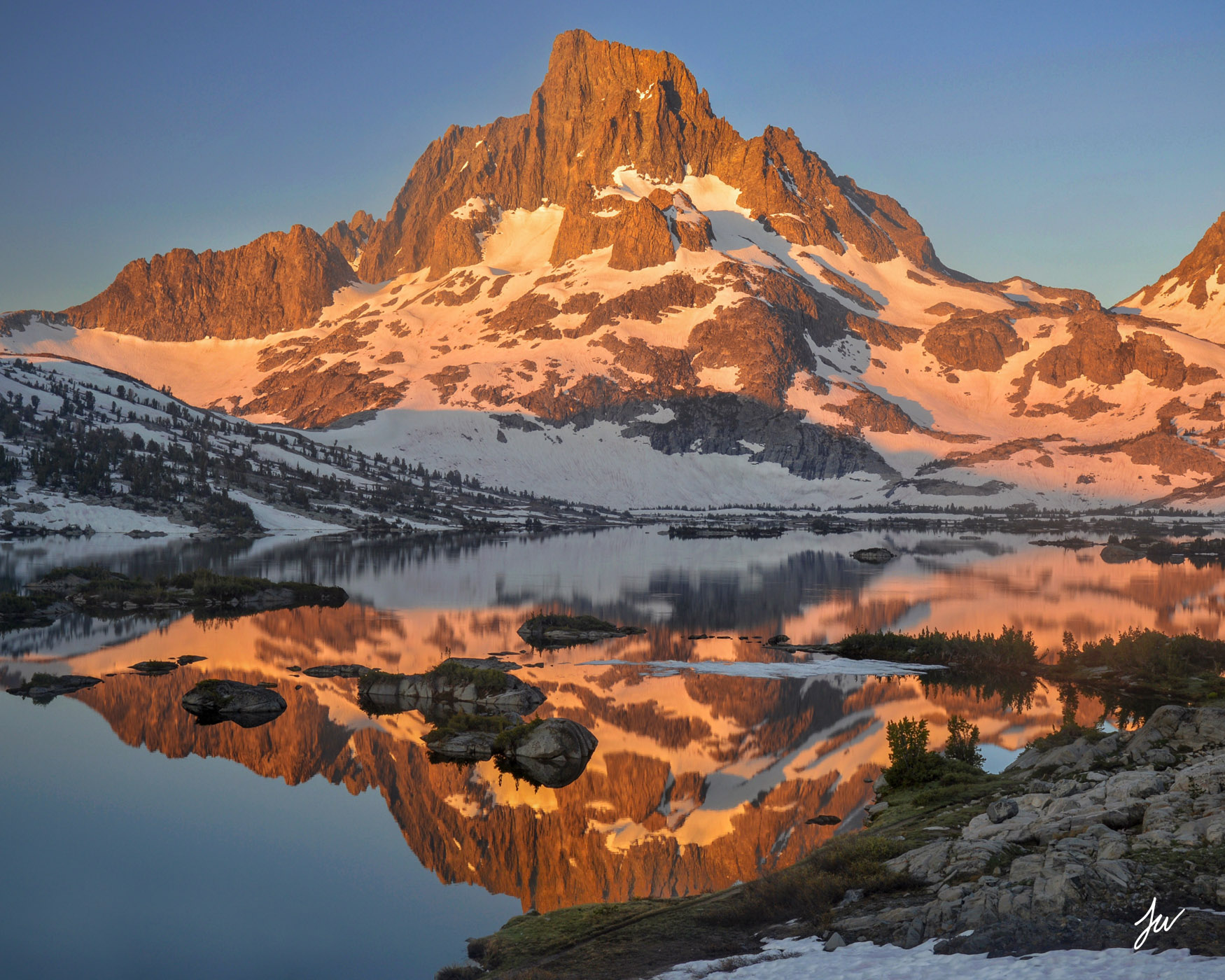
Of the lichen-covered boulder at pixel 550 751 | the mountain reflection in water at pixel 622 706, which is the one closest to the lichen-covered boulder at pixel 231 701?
the mountain reflection in water at pixel 622 706

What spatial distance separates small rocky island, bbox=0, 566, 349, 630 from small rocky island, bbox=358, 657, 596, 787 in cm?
2458

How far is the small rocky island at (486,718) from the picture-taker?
26156 mm

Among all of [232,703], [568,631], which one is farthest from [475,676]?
[568,631]

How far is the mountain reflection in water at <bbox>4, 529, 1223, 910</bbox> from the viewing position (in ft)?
66.8

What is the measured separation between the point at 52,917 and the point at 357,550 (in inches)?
3742

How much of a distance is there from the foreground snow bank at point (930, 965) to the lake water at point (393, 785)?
5.21 meters

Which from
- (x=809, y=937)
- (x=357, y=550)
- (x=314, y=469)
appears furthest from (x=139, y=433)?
(x=809, y=937)

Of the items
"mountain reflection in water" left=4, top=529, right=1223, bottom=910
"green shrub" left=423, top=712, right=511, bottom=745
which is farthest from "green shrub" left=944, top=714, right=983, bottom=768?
"green shrub" left=423, top=712, right=511, bottom=745

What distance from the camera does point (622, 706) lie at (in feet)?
108

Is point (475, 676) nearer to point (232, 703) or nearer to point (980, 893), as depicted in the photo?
point (232, 703)

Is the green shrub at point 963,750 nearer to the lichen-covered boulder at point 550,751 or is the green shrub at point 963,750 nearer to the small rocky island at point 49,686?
the lichen-covered boulder at point 550,751

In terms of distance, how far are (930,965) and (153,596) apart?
5549 centimetres

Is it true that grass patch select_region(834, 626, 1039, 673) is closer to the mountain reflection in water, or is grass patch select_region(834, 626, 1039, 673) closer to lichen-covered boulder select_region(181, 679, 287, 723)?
the mountain reflection in water
